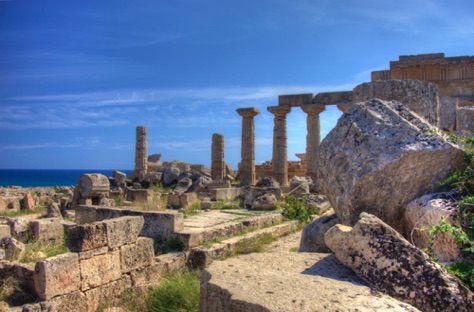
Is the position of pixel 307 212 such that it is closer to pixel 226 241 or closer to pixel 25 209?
pixel 226 241

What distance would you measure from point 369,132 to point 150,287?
11.5ft

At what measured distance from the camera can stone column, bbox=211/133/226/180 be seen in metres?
26.3

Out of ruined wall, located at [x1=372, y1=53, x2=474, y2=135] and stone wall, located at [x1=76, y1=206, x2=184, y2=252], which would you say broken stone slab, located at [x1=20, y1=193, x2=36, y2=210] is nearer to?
stone wall, located at [x1=76, y1=206, x2=184, y2=252]

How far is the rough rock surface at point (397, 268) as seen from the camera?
269 cm

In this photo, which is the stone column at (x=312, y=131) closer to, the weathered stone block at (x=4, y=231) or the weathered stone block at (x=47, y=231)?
the weathered stone block at (x=47, y=231)

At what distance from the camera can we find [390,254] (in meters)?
2.95

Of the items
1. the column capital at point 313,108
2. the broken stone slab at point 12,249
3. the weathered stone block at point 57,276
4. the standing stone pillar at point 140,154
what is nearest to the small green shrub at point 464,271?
the weathered stone block at point 57,276

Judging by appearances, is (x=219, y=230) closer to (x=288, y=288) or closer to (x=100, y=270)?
(x=100, y=270)

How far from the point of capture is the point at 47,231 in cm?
833

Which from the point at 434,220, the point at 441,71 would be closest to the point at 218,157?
the point at 441,71

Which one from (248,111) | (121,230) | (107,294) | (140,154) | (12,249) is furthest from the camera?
(140,154)

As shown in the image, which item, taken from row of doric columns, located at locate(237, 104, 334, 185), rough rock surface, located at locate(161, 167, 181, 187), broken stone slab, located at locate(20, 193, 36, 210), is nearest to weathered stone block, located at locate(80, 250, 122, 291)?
broken stone slab, located at locate(20, 193, 36, 210)

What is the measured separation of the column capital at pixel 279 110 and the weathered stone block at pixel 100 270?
19022 mm

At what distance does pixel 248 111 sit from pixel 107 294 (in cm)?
1993
